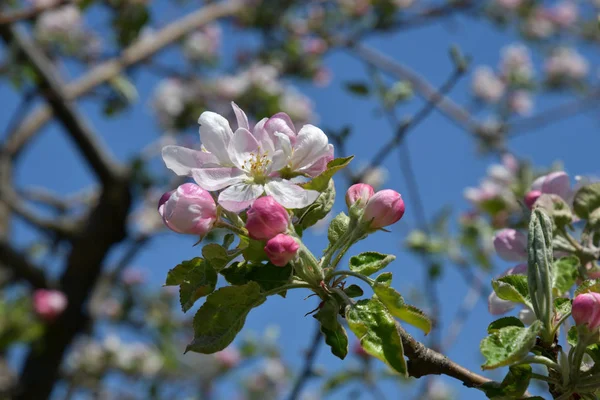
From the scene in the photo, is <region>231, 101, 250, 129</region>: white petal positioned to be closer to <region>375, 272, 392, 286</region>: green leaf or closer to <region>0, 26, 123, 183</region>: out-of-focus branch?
<region>375, 272, 392, 286</region>: green leaf

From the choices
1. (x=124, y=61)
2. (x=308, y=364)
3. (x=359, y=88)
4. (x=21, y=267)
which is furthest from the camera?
(x=124, y=61)

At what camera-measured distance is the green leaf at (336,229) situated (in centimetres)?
82

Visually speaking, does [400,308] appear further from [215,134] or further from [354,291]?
[215,134]

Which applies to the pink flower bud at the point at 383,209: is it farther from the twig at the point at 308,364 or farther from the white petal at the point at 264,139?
the twig at the point at 308,364

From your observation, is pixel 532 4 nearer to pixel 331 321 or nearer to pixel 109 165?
pixel 109 165

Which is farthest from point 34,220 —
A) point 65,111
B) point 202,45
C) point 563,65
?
point 563,65

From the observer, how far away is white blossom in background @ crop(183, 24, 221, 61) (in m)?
5.49

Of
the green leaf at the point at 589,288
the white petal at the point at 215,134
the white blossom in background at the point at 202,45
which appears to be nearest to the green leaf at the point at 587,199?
the green leaf at the point at 589,288

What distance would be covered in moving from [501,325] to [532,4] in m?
6.03

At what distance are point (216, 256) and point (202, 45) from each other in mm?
5093

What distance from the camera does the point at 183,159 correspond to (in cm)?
86

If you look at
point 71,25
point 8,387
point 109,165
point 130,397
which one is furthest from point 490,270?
point 71,25

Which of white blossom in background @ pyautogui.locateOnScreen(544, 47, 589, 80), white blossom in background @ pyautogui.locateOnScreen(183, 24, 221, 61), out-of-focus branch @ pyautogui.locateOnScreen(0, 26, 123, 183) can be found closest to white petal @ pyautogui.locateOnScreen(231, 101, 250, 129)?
out-of-focus branch @ pyautogui.locateOnScreen(0, 26, 123, 183)

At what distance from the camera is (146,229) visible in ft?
14.7
